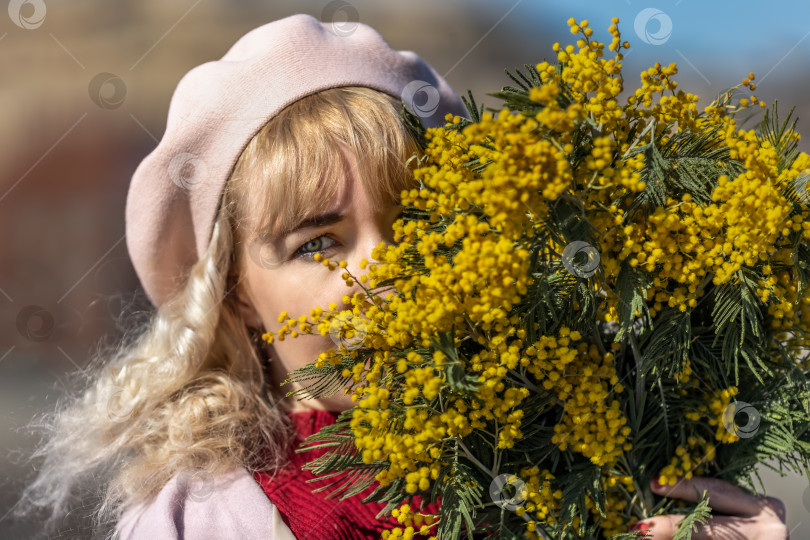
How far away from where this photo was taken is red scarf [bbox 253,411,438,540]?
129 cm

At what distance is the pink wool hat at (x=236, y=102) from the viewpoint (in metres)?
Result: 1.39

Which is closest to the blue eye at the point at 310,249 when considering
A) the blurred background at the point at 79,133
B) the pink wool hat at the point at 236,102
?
the pink wool hat at the point at 236,102

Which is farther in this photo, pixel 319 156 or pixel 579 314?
pixel 319 156

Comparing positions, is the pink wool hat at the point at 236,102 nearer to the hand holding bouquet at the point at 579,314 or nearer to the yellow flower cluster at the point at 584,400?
the hand holding bouquet at the point at 579,314

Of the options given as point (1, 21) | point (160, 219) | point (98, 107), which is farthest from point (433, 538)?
point (1, 21)

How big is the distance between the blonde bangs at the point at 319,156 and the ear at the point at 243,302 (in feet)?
0.65

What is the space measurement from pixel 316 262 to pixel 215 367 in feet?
1.65

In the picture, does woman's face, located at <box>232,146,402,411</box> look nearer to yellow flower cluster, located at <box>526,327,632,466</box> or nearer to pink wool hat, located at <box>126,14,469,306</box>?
pink wool hat, located at <box>126,14,469,306</box>

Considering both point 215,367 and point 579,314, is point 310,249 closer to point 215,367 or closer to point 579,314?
point 215,367

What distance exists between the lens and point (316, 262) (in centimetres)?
134

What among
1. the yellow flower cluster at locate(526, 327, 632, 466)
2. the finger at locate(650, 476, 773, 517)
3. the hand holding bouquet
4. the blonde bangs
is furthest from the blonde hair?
the finger at locate(650, 476, 773, 517)

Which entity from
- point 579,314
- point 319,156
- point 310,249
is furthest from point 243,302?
point 579,314

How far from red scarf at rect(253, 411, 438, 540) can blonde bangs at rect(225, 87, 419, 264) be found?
A: 0.54m

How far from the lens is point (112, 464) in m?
1.66
